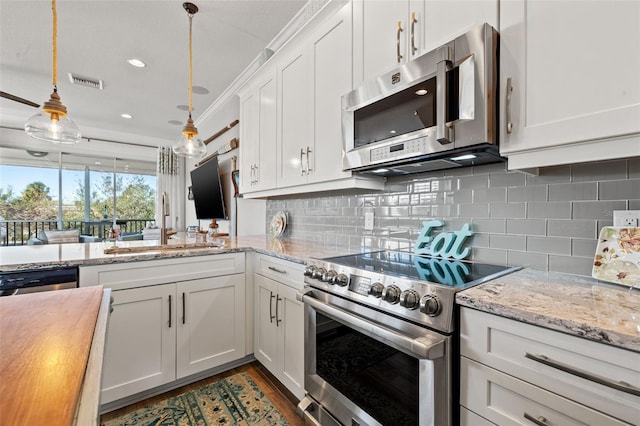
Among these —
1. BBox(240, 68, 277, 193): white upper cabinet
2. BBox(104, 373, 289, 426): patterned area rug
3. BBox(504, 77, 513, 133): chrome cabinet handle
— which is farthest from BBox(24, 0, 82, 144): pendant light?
BBox(504, 77, 513, 133): chrome cabinet handle

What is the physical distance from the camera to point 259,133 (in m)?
2.62

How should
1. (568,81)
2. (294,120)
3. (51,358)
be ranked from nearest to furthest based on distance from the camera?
(51,358) → (568,81) → (294,120)

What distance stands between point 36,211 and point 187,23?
5612 millimetres

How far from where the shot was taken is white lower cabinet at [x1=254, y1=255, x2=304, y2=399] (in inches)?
66.0

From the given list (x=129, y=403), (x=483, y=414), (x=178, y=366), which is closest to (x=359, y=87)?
(x=483, y=414)

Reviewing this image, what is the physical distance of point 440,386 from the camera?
912mm

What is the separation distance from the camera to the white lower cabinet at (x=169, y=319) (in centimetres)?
167

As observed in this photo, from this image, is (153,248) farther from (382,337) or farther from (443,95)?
(443,95)

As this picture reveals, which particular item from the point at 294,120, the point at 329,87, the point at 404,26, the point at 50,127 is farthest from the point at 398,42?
the point at 50,127

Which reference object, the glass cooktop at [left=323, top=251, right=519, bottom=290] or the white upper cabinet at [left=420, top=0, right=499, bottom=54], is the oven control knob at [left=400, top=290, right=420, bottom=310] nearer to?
the glass cooktop at [left=323, top=251, right=519, bottom=290]

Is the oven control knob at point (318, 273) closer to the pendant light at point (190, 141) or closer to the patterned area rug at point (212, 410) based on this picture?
the patterned area rug at point (212, 410)

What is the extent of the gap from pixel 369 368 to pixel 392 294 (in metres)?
0.38

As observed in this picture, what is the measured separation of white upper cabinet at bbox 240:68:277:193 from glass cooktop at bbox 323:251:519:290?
1.21 meters

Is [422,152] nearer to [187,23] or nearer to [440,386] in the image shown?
[440,386]
